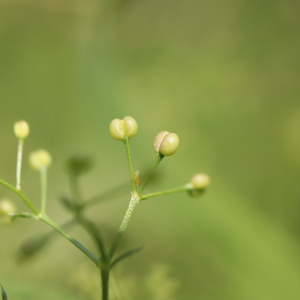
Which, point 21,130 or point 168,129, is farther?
point 168,129

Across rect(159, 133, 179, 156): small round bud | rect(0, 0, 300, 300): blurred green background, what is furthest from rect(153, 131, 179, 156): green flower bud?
rect(0, 0, 300, 300): blurred green background

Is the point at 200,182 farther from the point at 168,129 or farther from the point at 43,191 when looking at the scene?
the point at 168,129

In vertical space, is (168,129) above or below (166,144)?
above

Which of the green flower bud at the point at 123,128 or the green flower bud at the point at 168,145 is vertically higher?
the green flower bud at the point at 123,128

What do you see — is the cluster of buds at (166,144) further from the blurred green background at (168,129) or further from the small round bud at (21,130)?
the blurred green background at (168,129)

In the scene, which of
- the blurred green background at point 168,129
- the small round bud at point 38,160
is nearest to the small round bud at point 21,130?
the small round bud at point 38,160

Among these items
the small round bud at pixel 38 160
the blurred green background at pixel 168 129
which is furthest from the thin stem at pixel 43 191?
the blurred green background at pixel 168 129

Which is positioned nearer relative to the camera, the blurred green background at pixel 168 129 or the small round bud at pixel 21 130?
the small round bud at pixel 21 130

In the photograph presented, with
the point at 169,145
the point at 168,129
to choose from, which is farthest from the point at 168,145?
the point at 168,129

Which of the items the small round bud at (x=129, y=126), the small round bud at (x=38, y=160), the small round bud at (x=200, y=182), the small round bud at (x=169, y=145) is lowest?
the small round bud at (x=200, y=182)
